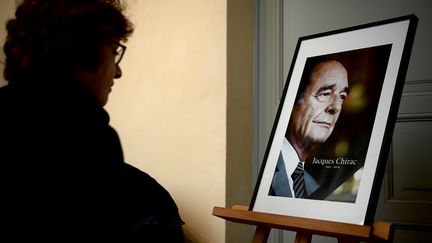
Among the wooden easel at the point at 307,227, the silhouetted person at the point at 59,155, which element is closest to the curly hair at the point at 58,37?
the silhouetted person at the point at 59,155

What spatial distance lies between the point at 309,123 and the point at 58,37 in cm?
87

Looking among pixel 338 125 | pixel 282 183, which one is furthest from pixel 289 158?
pixel 338 125

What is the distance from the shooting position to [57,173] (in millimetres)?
874

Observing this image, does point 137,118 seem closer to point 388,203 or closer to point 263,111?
point 263,111

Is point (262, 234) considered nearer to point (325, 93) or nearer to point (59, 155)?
point (325, 93)

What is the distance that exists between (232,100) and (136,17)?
30.7 inches

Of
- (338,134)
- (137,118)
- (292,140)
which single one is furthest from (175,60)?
(338,134)

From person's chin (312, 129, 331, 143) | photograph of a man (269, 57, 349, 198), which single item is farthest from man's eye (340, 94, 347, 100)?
person's chin (312, 129, 331, 143)

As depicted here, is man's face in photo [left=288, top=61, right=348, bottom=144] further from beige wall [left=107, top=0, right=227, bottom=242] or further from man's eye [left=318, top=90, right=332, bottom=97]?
beige wall [left=107, top=0, right=227, bottom=242]

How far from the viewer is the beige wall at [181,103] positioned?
86.0 inches

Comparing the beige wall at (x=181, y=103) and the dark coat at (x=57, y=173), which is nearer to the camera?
the dark coat at (x=57, y=173)

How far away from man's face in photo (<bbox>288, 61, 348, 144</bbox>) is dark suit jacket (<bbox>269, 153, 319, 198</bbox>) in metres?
0.11

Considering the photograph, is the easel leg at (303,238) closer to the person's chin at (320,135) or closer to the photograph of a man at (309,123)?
the photograph of a man at (309,123)

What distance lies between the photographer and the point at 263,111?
2.33 metres
